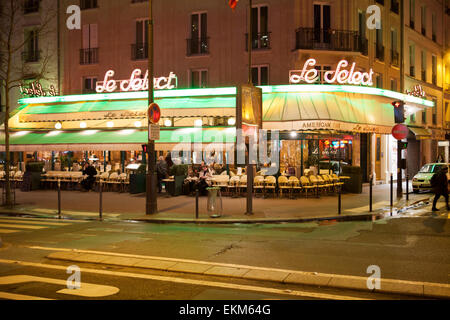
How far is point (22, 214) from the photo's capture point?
1537 cm

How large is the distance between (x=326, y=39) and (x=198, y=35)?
6995mm

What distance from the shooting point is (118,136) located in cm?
2303

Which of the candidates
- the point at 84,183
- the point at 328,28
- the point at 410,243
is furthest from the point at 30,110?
the point at 410,243

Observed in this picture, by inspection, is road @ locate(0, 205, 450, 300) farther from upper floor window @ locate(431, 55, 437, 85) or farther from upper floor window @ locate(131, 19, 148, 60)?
upper floor window @ locate(431, 55, 437, 85)

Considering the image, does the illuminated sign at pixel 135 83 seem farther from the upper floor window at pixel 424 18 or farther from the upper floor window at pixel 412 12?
the upper floor window at pixel 424 18

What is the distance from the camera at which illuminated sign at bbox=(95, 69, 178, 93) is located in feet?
77.9

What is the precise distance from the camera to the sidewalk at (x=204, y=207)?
1384 centimetres

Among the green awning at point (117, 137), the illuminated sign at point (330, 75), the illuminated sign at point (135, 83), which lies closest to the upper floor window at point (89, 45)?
the illuminated sign at point (135, 83)

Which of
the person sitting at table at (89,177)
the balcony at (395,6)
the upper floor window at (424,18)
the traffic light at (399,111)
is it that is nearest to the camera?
the traffic light at (399,111)

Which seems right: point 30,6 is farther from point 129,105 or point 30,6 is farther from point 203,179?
point 203,179

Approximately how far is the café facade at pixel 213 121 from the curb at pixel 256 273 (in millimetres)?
12939

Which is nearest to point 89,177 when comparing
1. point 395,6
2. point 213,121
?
point 213,121
